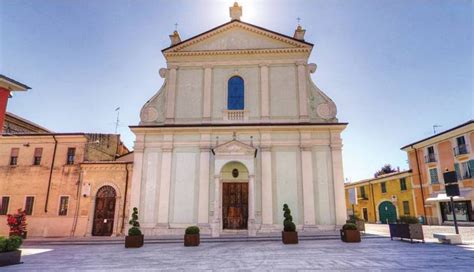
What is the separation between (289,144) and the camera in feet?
52.9

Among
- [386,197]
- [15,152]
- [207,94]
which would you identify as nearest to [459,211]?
[386,197]

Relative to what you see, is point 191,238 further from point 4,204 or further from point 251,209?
point 4,204

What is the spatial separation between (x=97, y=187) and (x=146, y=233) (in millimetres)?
4838

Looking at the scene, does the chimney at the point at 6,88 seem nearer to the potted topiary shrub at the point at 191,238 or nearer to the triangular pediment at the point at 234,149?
the potted topiary shrub at the point at 191,238

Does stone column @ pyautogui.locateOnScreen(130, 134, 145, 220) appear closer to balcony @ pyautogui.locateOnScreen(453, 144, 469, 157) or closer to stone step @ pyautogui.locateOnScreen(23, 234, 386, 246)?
stone step @ pyautogui.locateOnScreen(23, 234, 386, 246)

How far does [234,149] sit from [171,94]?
5736 mm

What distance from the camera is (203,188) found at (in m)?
15.6

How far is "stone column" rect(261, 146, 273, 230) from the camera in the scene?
15.1 m

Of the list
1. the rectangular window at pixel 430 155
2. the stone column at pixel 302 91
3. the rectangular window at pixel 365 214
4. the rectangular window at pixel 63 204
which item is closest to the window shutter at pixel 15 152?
the rectangular window at pixel 63 204

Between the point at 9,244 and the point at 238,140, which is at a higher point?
the point at 238,140

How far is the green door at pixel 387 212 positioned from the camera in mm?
34562

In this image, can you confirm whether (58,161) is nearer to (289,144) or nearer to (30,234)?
(30,234)

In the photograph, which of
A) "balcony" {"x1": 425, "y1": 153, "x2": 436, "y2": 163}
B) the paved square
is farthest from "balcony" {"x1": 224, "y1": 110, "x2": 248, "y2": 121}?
"balcony" {"x1": 425, "y1": 153, "x2": 436, "y2": 163}

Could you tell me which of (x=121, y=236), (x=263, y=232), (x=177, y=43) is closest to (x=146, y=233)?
(x=121, y=236)
